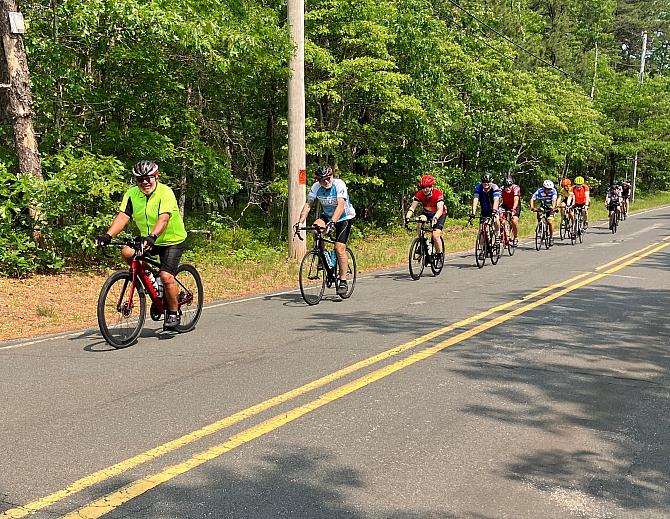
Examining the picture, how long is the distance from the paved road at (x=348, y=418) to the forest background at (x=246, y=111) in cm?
567

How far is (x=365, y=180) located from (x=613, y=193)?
11.3m

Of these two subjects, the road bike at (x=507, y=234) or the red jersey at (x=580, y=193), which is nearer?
the road bike at (x=507, y=234)

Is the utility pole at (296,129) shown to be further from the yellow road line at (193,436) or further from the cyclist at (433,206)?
the yellow road line at (193,436)

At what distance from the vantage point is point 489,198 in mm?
16031

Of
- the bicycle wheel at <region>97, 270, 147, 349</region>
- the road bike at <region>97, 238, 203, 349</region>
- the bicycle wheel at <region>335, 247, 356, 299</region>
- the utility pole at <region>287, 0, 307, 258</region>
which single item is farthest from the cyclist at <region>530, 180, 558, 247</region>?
the bicycle wheel at <region>97, 270, 147, 349</region>

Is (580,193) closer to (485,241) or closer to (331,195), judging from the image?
(485,241)

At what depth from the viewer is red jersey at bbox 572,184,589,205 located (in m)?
22.6

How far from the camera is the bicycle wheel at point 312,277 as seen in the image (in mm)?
10781

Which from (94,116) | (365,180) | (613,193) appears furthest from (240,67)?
(613,193)

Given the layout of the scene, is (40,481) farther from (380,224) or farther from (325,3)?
(380,224)

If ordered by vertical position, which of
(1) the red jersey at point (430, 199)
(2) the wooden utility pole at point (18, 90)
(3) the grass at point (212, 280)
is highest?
(2) the wooden utility pole at point (18, 90)

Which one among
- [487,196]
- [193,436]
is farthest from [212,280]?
[193,436]

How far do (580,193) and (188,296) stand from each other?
57.3 feet

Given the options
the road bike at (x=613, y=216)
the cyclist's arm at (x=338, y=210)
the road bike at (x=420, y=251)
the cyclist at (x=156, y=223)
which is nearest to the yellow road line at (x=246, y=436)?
the cyclist at (x=156, y=223)
